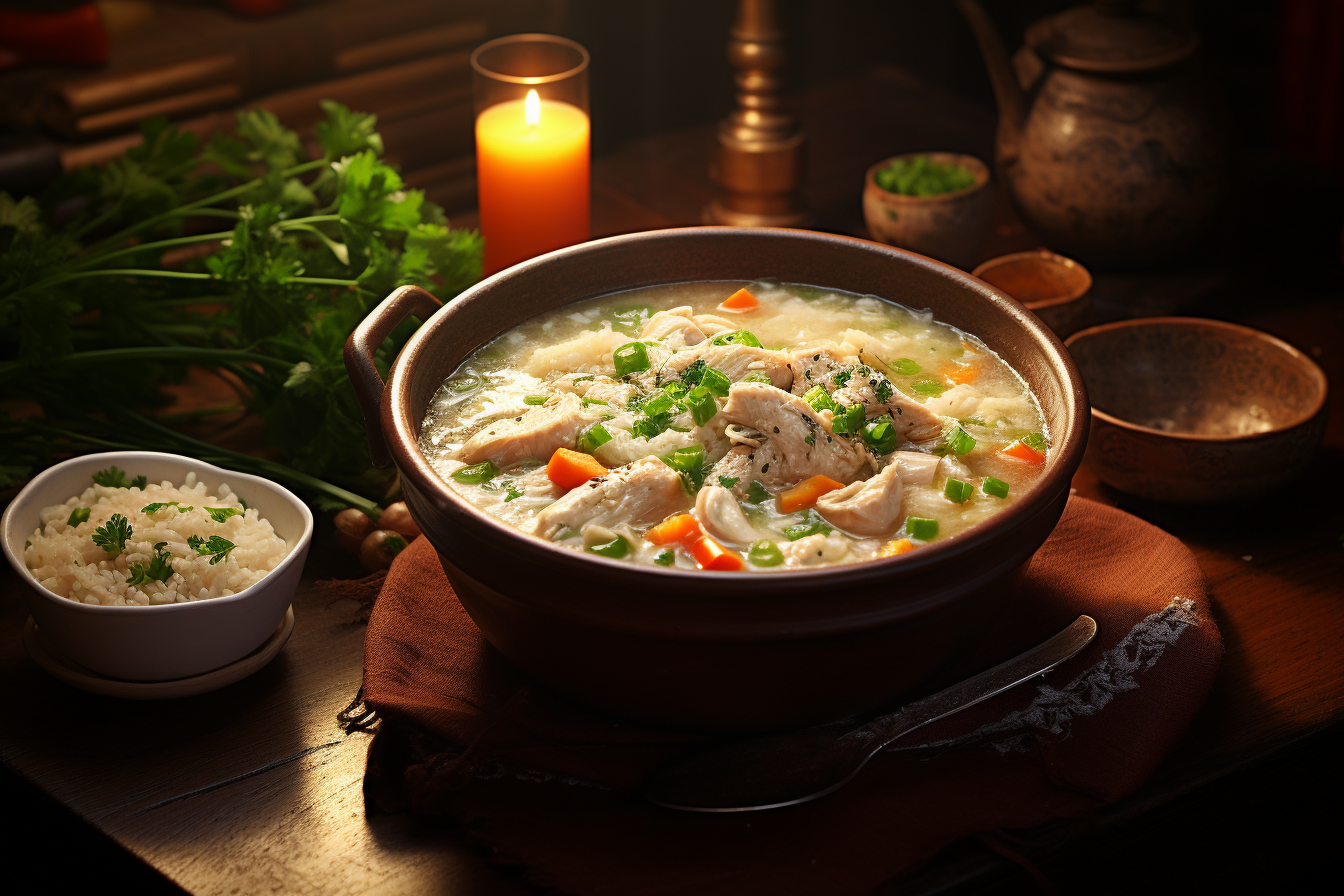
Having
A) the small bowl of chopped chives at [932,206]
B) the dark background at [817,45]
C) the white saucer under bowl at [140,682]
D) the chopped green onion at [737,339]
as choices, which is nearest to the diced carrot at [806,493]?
the chopped green onion at [737,339]

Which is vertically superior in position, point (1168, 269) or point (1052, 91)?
point (1052, 91)

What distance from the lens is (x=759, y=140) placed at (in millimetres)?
3377

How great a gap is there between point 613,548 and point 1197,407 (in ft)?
5.23

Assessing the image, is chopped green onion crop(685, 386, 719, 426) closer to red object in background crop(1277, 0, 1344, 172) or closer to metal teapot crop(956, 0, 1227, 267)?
metal teapot crop(956, 0, 1227, 267)

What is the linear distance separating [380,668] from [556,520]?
1.23 ft

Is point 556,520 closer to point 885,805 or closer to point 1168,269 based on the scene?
point 885,805

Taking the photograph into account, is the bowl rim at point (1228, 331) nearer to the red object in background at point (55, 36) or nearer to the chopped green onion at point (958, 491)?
the chopped green onion at point (958, 491)

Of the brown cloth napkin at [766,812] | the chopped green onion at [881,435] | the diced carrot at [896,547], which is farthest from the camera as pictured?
the chopped green onion at [881,435]

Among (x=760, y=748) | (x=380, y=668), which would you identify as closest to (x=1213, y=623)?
(x=760, y=748)

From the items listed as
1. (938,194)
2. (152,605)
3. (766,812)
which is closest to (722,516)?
(766,812)

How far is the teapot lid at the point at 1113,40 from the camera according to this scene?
3.02m

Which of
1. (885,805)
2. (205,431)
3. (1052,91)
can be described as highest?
(1052,91)

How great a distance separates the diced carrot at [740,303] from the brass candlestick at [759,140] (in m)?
0.96

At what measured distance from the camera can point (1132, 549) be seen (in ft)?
7.16
